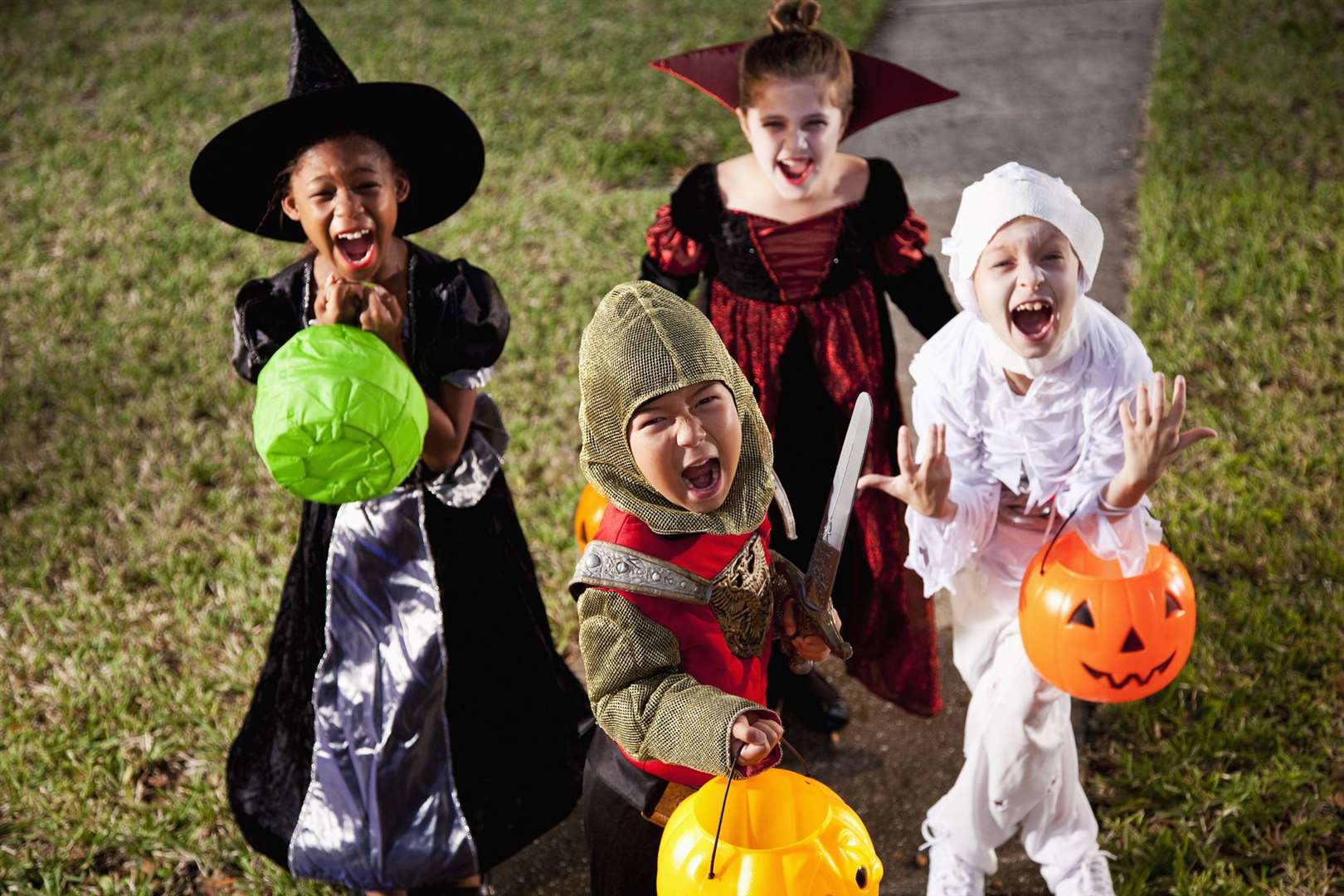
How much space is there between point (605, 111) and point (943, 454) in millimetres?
5532

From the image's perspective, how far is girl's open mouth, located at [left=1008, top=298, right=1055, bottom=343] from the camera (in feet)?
8.23

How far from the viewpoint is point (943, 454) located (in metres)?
2.54

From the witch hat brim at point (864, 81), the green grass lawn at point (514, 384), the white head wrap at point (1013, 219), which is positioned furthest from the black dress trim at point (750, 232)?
the green grass lawn at point (514, 384)

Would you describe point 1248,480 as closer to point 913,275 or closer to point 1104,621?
point 913,275

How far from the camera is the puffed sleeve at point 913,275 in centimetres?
320

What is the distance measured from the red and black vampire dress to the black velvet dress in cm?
60

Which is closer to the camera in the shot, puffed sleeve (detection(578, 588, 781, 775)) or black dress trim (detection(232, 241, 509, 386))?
puffed sleeve (detection(578, 588, 781, 775))

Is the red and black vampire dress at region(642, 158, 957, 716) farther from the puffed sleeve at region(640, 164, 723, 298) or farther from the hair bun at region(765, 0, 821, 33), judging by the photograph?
the hair bun at region(765, 0, 821, 33)

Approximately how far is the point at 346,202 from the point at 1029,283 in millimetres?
1323

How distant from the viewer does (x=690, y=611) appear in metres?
2.21

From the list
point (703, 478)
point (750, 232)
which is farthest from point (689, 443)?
point (750, 232)

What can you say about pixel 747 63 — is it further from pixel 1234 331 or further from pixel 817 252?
pixel 1234 331

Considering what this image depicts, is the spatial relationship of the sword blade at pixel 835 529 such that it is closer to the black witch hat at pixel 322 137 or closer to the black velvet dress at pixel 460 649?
the black velvet dress at pixel 460 649

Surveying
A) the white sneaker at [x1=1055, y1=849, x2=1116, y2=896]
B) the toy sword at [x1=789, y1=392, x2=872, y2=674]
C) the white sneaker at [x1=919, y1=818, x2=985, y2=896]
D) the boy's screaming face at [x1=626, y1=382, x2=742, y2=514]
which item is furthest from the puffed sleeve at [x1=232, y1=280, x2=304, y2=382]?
the white sneaker at [x1=1055, y1=849, x2=1116, y2=896]
